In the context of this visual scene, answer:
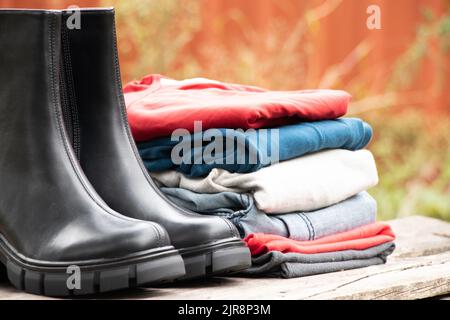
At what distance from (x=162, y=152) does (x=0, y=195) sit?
28 centimetres

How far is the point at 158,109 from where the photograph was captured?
4.01ft

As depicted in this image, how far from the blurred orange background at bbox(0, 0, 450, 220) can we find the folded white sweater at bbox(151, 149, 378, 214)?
1.52m

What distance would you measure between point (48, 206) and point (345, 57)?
A: 2.34m

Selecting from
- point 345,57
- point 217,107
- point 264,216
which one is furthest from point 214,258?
point 345,57

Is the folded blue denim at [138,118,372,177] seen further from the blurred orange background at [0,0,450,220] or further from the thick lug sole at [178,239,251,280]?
the blurred orange background at [0,0,450,220]

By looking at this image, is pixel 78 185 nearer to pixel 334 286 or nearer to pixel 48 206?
pixel 48 206

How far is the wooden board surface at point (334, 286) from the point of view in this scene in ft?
3.27

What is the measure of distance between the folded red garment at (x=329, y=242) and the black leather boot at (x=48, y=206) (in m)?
0.19

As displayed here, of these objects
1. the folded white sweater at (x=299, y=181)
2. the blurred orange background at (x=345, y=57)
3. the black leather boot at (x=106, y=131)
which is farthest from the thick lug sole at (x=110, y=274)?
the blurred orange background at (x=345, y=57)

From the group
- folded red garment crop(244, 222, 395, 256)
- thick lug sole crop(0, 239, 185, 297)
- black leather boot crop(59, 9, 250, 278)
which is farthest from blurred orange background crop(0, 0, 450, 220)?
thick lug sole crop(0, 239, 185, 297)

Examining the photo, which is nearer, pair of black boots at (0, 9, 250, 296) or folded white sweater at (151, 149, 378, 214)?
pair of black boots at (0, 9, 250, 296)

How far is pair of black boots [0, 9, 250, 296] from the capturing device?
0.94 m

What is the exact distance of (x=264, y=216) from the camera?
1142 mm

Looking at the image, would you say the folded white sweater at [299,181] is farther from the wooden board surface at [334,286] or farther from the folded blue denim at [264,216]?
the wooden board surface at [334,286]
